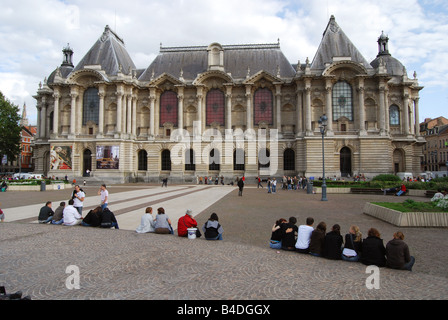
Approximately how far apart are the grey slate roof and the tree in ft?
189

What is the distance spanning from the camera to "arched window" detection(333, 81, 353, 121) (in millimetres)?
44625

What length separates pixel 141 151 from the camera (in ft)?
163

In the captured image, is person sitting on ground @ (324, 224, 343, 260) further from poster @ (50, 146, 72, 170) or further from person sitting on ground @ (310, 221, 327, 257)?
poster @ (50, 146, 72, 170)

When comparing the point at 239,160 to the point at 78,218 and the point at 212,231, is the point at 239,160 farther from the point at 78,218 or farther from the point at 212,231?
the point at 212,231

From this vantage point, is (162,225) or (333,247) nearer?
(333,247)

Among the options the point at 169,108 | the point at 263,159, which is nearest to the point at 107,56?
the point at 169,108

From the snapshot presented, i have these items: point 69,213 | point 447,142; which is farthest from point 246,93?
point 447,142

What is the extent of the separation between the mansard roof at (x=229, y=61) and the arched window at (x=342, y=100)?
25.8 feet

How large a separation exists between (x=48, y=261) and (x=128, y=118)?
42.9 meters

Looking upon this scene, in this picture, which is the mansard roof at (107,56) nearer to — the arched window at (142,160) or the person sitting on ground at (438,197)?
the arched window at (142,160)

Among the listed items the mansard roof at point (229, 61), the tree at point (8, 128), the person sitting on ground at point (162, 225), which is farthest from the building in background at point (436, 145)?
the tree at point (8, 128)

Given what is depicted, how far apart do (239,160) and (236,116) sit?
291 inches

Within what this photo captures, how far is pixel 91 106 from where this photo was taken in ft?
161

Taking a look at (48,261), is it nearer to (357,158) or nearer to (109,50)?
(357,158)
